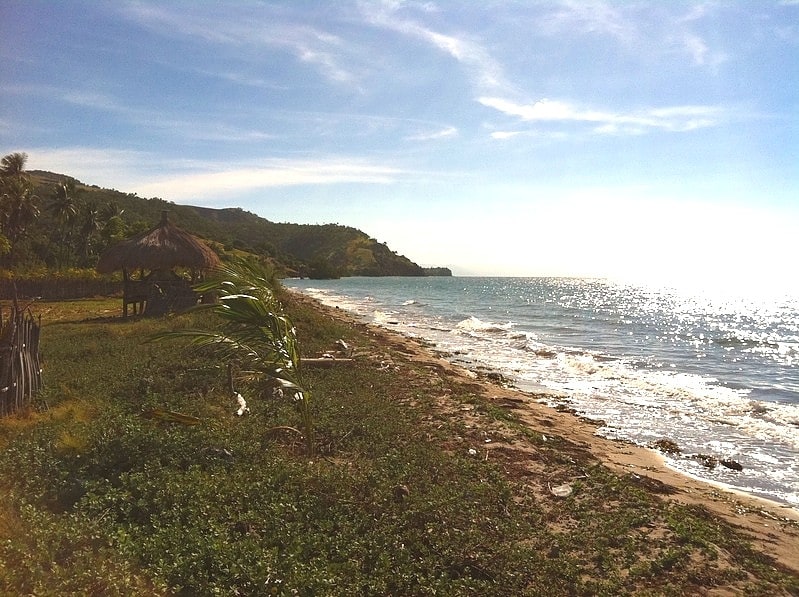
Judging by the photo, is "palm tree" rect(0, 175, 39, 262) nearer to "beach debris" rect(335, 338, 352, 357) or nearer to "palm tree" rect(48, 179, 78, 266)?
"palm tree" rect(48, 179, 78, 266)

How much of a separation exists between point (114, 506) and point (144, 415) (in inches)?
106

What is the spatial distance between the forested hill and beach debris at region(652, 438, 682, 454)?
1987cm

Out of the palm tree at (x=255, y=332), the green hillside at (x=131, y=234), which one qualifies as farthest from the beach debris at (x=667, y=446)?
the green hillside at (x=131, y=234)

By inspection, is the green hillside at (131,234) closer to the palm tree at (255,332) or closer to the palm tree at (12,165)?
the palm tree at (12,165)

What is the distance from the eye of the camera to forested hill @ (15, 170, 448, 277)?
153ft

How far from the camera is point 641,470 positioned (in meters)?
8.36

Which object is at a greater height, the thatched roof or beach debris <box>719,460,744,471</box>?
the thatched roof

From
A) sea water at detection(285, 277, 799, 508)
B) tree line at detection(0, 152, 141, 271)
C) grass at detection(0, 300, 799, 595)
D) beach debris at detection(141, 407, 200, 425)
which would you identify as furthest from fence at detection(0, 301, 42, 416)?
tree line at detection(0, 152, 141, 271)

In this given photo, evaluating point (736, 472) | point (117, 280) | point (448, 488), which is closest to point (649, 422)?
point (736, 472)

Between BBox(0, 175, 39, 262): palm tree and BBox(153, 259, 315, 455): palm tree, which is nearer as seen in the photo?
BBox(153, 259, 315, 455): palm tree

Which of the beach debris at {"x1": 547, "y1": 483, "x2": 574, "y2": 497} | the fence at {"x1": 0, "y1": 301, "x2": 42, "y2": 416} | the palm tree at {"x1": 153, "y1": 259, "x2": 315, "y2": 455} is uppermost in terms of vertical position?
the palm tree at {"x1": 153, "y1": 259, "x2": 315, "y2": 455}

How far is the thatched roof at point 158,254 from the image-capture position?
19703 mm

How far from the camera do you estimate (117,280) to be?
2886 cm

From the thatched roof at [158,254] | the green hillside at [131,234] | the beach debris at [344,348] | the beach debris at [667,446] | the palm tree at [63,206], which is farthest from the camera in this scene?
the palm tree at [63,206]
